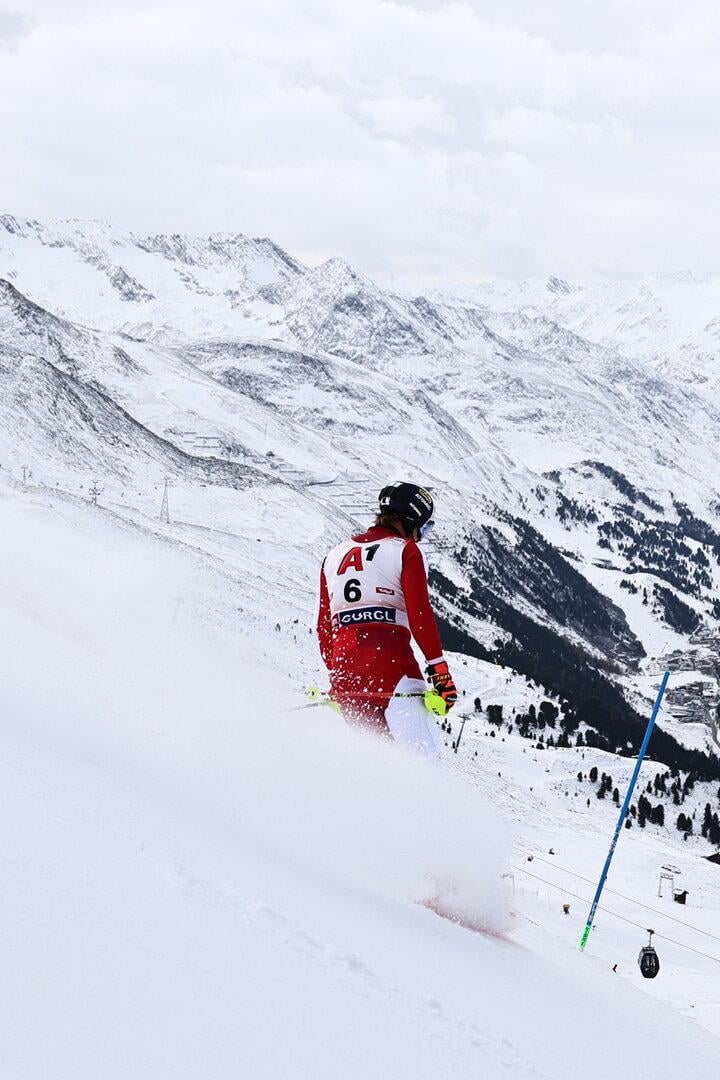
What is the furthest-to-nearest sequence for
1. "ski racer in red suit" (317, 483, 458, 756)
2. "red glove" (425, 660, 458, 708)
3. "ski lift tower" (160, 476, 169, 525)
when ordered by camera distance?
"ski lift tower" (160, 476, 169, 525) → "ski racer in red suit" (317, 483, 458, 756) → "red glove" (425, 660, 458, 708)

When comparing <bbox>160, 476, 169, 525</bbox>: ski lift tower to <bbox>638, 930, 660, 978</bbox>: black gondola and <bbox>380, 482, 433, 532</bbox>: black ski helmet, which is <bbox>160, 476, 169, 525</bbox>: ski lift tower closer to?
<bbox>638, 930, 660, 978</bbox>: black gondola

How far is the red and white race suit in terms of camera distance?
838 cm

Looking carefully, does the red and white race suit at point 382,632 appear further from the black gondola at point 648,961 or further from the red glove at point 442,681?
the black gondola at point 648,961

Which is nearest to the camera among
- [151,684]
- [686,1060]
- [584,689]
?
[686,1060]

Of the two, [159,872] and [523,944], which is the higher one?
[159,872]

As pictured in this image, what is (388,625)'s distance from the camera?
8680mm

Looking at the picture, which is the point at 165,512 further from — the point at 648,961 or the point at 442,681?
the point at 442,681

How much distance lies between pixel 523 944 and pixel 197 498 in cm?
13137

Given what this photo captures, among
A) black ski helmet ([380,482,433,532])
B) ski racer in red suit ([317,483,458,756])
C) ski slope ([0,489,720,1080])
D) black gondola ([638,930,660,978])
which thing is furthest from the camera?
black gondola ([638,930,660,978])

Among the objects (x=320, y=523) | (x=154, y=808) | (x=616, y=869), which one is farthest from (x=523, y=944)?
(x=320, y=523)

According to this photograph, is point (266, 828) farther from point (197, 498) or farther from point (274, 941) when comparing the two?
point (197, 498)

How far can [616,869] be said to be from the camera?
49.2 m

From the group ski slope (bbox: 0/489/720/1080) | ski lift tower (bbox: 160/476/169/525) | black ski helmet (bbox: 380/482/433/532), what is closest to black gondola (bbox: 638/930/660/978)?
ski slope (bbox: 0/489/720/1080)

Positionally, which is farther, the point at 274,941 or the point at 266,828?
the point at 266,828
